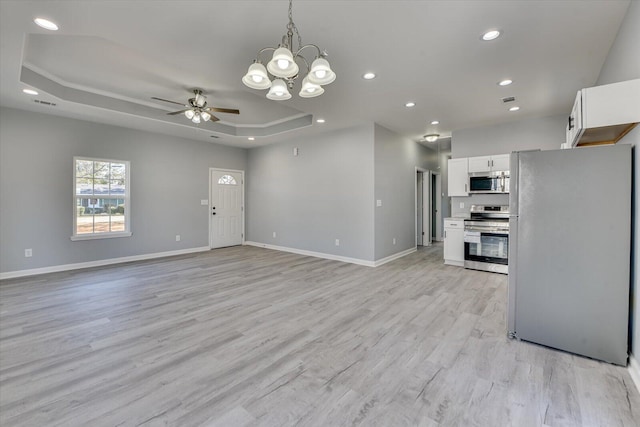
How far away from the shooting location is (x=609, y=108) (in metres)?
2.05

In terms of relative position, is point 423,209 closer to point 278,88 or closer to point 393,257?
point 393,257

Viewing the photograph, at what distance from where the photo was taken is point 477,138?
5.48 meters

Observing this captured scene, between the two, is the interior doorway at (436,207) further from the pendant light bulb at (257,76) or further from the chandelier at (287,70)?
the pendant light bulb at (257,76)

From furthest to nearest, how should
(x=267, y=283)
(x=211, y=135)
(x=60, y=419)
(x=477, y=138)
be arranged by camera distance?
(x=211, y=135)
(x=477, y=138)
(x=267, y=283)
(x=60, y=419)

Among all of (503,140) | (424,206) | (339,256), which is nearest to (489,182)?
(503,140)

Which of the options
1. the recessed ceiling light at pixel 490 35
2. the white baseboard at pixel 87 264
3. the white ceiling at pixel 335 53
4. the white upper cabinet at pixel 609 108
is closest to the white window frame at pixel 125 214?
the white baseboard at pixel 87 264

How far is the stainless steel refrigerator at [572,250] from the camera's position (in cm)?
215

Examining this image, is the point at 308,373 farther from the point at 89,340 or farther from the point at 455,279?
the point at 455,279

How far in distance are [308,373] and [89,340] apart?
6.82 feet

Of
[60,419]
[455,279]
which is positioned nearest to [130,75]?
[60,419]

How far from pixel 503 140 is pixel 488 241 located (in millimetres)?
1964

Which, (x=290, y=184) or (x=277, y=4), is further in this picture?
(x=290, y=184)

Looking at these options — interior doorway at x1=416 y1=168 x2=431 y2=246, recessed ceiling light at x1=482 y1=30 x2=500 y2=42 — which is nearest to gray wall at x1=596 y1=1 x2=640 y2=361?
recessed ceiling light at x1=482 y1=30 x2=500 y2=42

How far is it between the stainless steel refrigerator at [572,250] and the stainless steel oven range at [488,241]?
7.97 ft
